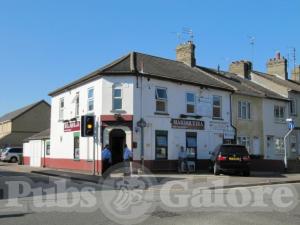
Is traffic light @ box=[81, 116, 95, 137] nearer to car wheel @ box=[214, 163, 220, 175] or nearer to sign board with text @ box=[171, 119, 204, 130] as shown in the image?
sign board with text @ box=[171, 119, 204, 130]

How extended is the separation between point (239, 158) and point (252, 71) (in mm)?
18820

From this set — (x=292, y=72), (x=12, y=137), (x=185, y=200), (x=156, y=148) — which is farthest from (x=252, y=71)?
(x=12, y=137)

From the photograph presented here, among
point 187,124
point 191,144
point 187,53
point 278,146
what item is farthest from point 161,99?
A: point 278,146

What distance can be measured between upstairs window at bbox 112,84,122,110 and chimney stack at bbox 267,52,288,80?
24181 millimetres

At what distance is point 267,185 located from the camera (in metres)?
21.2

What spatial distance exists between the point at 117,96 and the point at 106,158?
15.8 ft

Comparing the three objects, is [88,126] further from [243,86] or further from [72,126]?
[243,86]

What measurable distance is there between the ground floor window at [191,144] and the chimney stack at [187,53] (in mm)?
7448

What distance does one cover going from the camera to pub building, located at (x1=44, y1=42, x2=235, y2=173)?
2684 centimetres

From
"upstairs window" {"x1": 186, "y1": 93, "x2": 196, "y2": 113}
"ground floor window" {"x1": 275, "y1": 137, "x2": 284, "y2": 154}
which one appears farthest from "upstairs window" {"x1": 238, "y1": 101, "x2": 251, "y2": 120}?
"upstairs window" {"x1": 186, "y1": 93, "x2": 196, "y2": 113}

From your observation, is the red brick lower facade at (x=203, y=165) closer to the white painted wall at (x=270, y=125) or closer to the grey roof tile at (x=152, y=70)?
the white painted wall at (x=270, y=125)

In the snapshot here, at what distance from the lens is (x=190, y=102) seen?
3008 centimetres

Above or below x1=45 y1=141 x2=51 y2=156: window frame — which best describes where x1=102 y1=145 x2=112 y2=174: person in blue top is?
below

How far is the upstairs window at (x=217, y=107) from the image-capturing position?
104 ft
